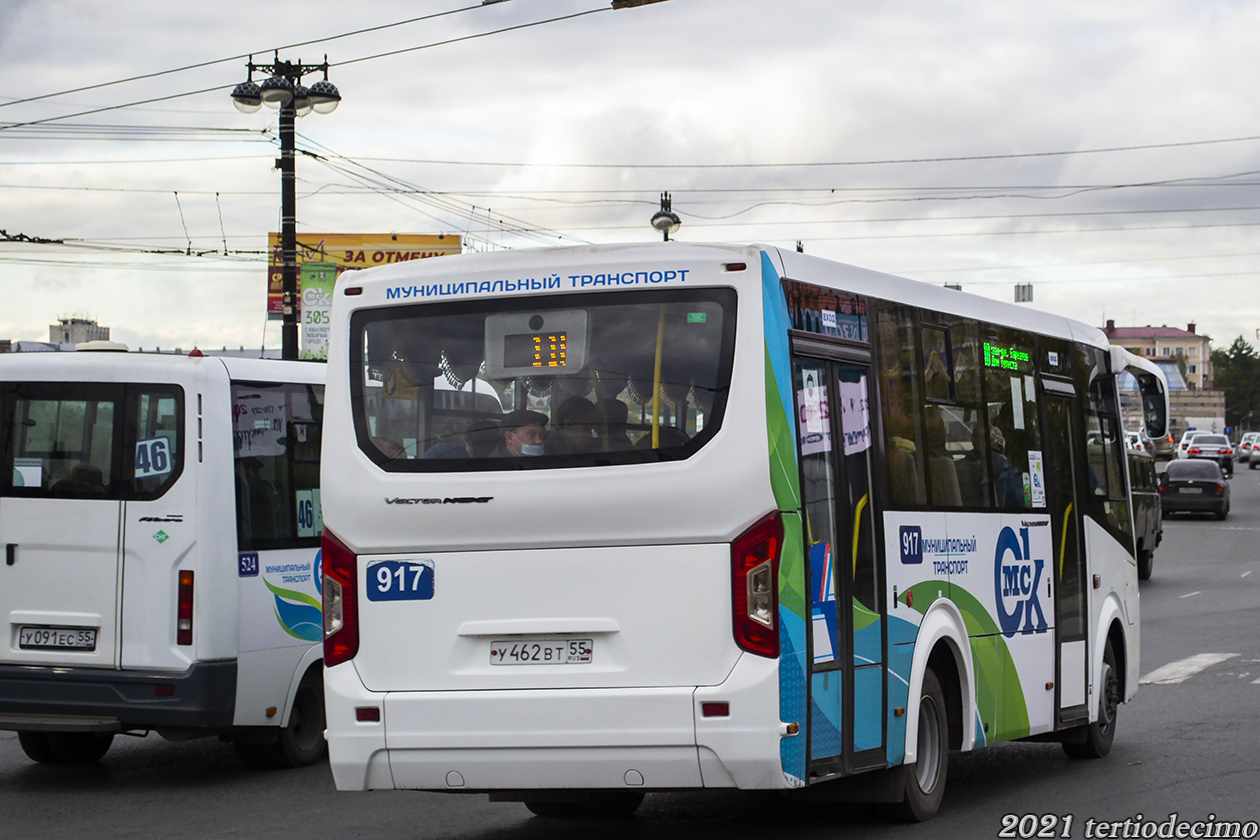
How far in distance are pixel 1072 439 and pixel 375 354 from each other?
5.06m

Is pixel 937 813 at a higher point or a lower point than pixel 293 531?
lower

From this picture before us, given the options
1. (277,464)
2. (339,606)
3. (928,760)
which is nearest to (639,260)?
(339,606)

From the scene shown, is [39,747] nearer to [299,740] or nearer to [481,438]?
[299,740]

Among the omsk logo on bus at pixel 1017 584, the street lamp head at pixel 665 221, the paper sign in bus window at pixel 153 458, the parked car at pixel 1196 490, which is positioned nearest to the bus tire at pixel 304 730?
the paper sign in bus window at pixel 153 458

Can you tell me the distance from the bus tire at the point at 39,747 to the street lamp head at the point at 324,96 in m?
12.7

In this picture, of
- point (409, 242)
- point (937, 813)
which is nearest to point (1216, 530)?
point (409, 242)

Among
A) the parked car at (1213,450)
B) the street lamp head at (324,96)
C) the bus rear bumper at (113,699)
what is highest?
the street lamp head at (324,96)

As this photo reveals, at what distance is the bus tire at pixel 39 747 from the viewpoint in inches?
454

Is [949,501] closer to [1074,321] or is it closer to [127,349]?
[1074,321]

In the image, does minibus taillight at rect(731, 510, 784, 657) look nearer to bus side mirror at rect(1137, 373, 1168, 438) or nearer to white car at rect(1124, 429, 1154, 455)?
white car at rect(1124, 429, 1154, 455)

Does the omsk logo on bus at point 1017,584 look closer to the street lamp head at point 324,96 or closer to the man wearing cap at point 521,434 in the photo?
the man wearing cap at point 521,434

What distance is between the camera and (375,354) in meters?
7.91

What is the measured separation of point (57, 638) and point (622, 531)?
4.73 metres

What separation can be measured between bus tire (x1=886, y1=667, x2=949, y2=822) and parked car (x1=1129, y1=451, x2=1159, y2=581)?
1792cm
